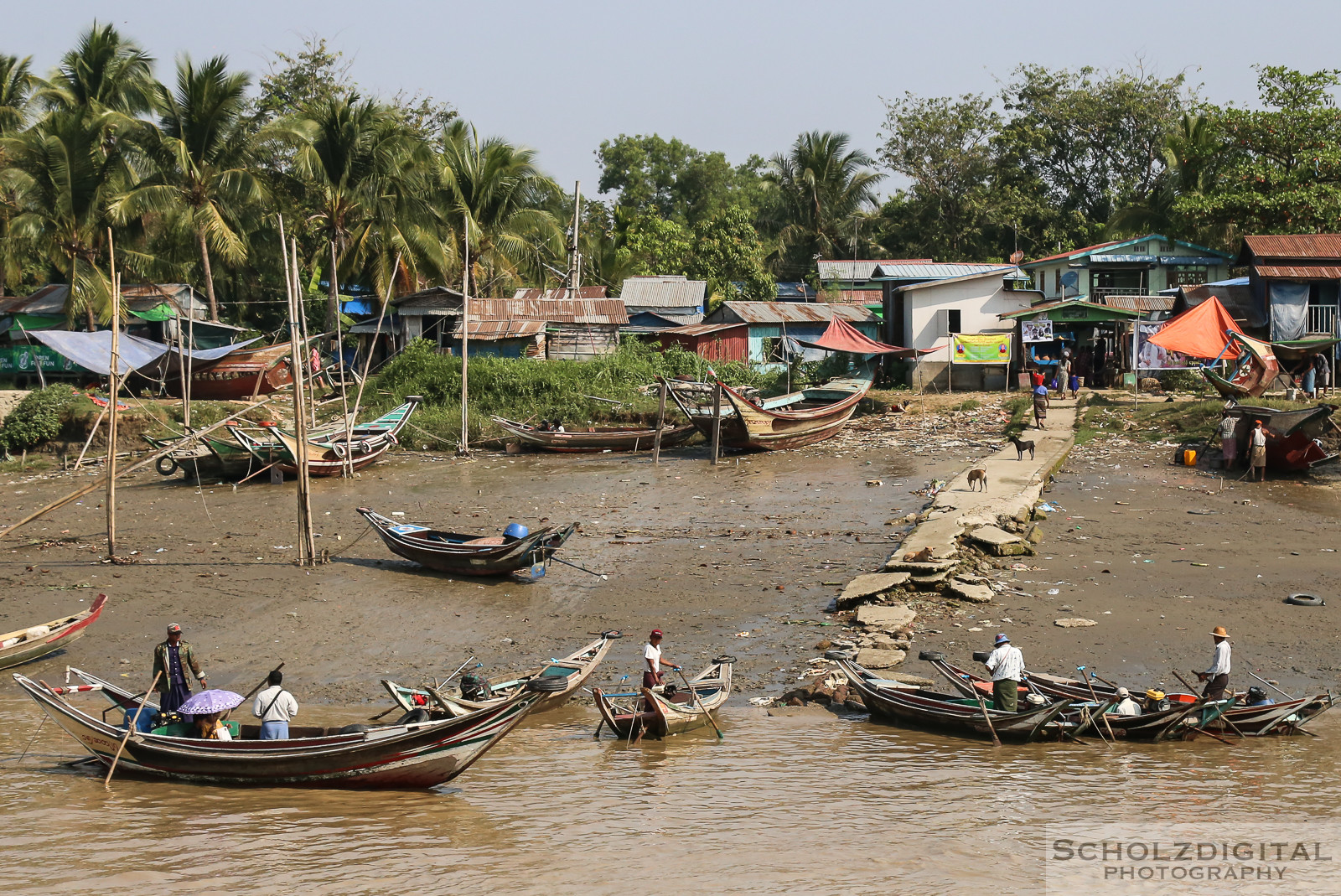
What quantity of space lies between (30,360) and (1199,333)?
101 feet

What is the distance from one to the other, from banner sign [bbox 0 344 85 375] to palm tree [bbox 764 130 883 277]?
26.4 metres

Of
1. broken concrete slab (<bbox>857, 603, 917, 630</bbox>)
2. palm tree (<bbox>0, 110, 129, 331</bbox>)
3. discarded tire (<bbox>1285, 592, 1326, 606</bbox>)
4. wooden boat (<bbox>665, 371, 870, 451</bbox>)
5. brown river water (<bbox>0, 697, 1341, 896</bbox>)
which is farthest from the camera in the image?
palm tree (<bbox>0, 110, 129, 331</bbox>)

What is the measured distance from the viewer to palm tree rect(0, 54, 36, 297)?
30.8 meters

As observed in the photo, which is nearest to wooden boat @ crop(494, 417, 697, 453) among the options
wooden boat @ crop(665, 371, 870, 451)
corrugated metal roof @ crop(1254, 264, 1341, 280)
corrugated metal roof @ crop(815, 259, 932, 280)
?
wooden boat @ crop(665, 371, 870, 451)

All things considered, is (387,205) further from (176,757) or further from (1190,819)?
(1190,819)

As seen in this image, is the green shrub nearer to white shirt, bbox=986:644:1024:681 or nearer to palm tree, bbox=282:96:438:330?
palm tree, bbox=282:96:438:330

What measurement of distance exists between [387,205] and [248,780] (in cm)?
2526

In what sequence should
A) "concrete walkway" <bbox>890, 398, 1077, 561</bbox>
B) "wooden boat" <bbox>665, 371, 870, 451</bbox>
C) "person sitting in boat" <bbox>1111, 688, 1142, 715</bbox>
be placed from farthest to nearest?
"wooden boat" <bbox>665, 371, 870, 451</bbox>, "concrete walkway" <bbox>890, 398, 1077, 561</bbox>, "person sitting in boat" <bbox>1111, 688, 1142, 715</bbox>

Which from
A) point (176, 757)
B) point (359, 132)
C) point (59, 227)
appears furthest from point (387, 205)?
point (176, 757)

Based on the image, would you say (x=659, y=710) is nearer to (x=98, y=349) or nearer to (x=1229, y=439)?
(x=1229, y=439)

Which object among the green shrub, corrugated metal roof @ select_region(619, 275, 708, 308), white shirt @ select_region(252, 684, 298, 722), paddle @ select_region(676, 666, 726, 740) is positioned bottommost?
paddle @ select_region(676, 666, 726, 740)

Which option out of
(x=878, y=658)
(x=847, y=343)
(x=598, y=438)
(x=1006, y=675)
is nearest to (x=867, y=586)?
(x=878, y=658)

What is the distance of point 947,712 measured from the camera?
383 inches

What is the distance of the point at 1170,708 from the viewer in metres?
9.43
